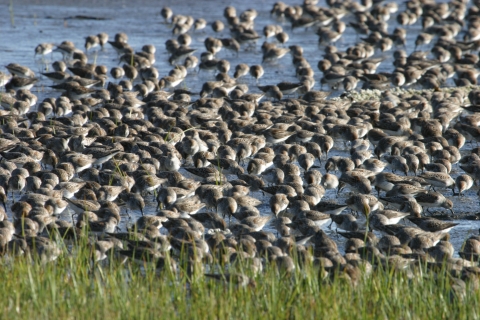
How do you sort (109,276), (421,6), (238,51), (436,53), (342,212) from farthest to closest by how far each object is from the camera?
(421,6) → (238,51) → (436,53) → (342,212) → (109,276)

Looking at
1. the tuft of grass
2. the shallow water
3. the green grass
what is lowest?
the shallow water

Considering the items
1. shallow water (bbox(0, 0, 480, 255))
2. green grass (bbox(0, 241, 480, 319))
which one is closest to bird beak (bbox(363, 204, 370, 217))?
green grass (bbox(0, 241, 480, 319))

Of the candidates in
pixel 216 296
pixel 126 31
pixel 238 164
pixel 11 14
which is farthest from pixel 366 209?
pixel 11 14

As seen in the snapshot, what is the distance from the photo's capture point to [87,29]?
76.4 ft

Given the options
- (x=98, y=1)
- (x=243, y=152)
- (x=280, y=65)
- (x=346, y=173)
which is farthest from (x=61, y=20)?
(x=346, y=173)

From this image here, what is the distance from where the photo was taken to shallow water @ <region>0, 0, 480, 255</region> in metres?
19.2

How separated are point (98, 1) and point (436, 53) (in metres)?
11.8

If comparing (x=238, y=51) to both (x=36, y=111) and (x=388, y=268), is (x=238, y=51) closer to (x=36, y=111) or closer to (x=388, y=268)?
(x=36, y=111)

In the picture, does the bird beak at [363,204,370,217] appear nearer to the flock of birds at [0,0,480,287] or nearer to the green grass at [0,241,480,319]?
the flock of birds at [0,0,480,287]

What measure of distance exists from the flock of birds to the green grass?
310mm

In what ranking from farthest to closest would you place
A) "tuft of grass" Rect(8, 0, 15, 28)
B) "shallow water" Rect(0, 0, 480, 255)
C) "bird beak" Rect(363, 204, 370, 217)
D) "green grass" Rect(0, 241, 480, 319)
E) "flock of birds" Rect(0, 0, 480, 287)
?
"tuft of grass" Rect(8, 0, 15, 28) → "shallow water" Rect(0, 0, 480, 255) → "bird beak" Rect(363, 204, 370, 217) → "flock of birds" Rect(0, 0, 480, 287) → "green grass" Rect(0, 241, 480, 319)

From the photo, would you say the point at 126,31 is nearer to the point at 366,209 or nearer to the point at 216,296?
the point at 366,209

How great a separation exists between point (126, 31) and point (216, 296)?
56.4 ft

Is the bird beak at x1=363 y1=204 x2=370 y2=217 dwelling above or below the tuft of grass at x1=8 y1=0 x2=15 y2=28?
above
